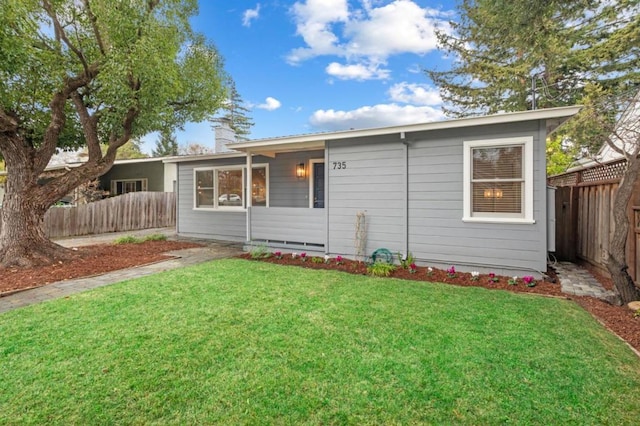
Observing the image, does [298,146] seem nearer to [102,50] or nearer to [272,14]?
[102,50]

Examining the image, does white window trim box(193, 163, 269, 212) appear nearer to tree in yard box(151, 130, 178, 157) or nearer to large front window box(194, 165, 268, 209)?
large front window box(194, 165, 268, 209)

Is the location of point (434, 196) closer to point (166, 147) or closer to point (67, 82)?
point (67, 82)

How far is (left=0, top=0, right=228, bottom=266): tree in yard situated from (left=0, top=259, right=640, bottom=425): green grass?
336 cm

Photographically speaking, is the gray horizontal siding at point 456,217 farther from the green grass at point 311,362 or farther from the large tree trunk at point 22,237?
the large tree trunk at point 22,237

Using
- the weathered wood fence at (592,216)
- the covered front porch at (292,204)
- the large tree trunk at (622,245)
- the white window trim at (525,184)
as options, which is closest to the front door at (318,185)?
the covered front porch at (292,204)

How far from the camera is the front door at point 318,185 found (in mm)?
8969

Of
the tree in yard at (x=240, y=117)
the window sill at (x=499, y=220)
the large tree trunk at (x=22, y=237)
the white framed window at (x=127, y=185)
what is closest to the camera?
the window sill at (x=499, y=220)

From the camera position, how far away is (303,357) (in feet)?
8.80

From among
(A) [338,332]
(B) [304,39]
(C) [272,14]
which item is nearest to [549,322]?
(A) [338,332]

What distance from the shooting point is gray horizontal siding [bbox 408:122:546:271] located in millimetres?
5098

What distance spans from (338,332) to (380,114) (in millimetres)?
17814

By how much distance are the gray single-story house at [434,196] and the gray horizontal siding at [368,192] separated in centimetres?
2

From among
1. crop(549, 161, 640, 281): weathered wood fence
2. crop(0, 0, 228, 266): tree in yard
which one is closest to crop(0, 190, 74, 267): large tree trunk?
crop(0, 0, 228, 266): tree in yard

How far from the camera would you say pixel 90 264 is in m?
6.16
